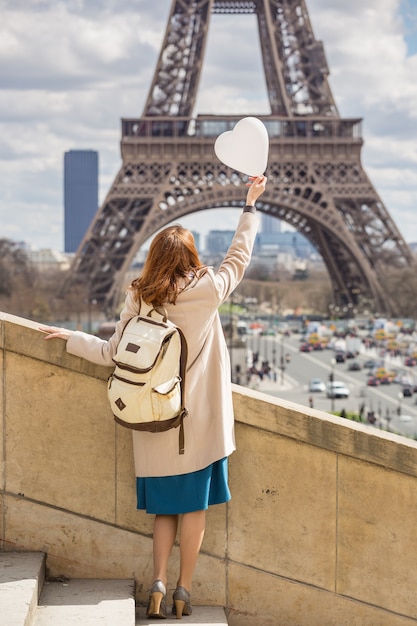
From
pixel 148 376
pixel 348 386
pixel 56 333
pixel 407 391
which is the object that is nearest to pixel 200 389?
pixel 148 376

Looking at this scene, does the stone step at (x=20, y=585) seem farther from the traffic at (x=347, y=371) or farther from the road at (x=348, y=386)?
the traffic at (x=347, y=371)

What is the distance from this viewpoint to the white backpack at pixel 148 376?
4.74 m

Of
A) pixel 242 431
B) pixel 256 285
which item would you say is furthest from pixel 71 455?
pixel 256 285

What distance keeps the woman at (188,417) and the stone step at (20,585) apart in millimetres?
548

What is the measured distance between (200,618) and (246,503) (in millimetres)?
634

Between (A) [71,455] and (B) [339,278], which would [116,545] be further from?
(B) [339,278]

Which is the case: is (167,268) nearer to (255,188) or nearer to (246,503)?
(255,188)

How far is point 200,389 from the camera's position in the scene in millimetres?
5062

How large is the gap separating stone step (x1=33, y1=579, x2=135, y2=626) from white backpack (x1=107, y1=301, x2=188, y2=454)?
0.85 meters

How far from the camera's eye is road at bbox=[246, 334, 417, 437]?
121ft

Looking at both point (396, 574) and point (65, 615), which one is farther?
point (396, 574)

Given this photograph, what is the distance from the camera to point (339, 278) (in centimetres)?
5869

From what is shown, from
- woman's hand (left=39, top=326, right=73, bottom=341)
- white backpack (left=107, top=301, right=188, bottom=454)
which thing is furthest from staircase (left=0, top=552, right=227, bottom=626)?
woman's hand (left=39, top=326, right=73, bottom=341)

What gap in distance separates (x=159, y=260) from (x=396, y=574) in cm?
206
